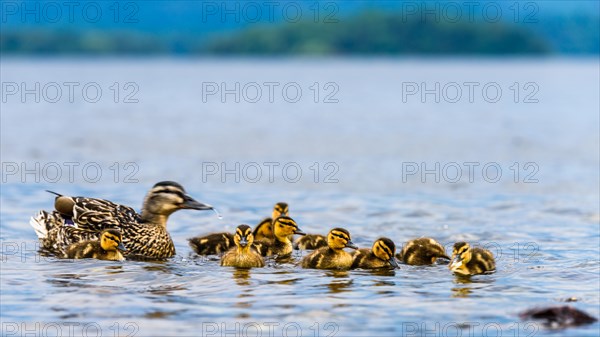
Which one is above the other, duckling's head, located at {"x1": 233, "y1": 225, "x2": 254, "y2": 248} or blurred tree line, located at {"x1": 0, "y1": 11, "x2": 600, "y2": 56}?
blurred tree line, located at {"x1": 0, "y1": 11, "x2": 600, "y2": 56}

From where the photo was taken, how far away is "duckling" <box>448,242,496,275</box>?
36.7ft

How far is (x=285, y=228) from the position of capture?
495 inches

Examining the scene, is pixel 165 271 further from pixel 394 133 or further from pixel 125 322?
pixel 394 133

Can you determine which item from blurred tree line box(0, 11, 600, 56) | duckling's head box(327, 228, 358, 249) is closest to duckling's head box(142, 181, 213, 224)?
duckling's head box(327, 228, 358, 249)

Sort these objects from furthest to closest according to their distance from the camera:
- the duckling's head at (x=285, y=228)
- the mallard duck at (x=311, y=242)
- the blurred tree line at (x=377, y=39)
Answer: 1. the blurred tree line at (x=377, y=39)
2. the mallard duck at (x=311, y=242)
3. the duckling's head at (x=285, y=228)

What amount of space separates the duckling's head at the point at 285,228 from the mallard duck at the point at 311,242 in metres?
0.62

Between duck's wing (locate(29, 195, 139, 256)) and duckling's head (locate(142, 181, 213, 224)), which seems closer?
duck's wing (locate(29, 195, 139, 256))

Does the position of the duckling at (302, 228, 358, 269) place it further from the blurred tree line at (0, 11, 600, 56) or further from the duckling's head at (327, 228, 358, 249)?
the blurred tree line at (0, 11, 600, 56)

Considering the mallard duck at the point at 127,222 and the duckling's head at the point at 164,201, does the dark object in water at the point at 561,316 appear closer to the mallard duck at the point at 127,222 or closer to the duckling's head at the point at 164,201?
the mallard duck at the point at 127,222

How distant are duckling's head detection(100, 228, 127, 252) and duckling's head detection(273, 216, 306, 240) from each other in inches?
68.3

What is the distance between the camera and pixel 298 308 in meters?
9.74

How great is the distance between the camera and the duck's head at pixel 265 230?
43.7 feet

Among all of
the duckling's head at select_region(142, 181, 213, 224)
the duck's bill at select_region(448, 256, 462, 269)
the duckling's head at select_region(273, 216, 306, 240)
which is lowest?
the duck's bill at select_region(448, 256, 462, 269)

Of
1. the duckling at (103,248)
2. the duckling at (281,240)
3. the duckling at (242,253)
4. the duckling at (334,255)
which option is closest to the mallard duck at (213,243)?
the duckling at (281,240)
